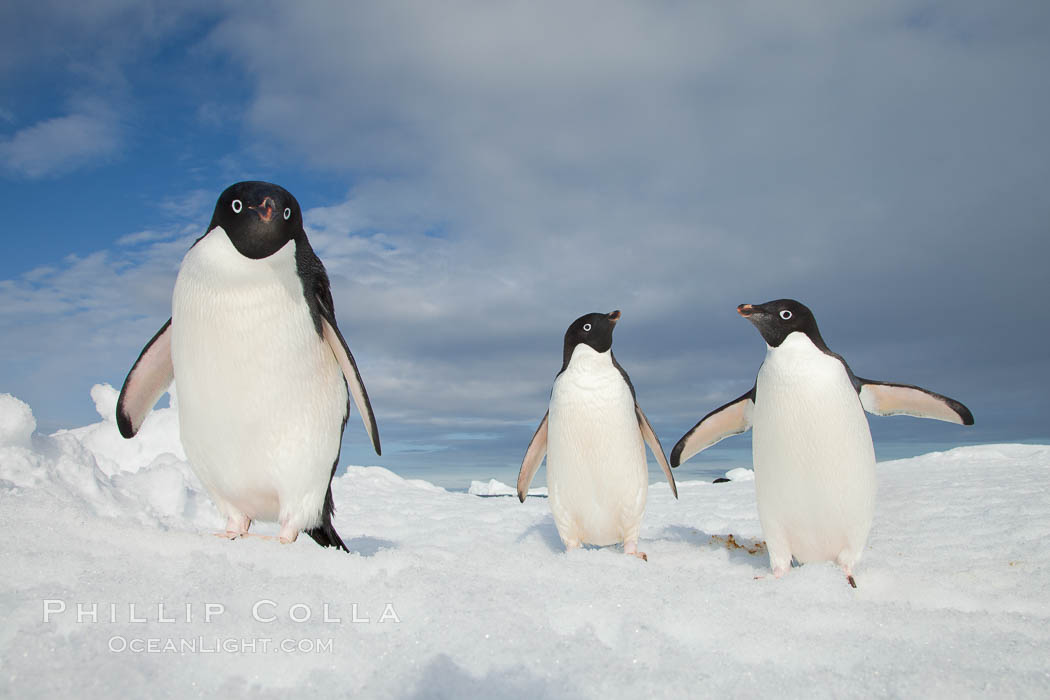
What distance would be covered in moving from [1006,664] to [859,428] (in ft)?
4.74

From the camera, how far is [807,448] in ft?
11.8

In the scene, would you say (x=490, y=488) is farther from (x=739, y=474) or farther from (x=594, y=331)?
(x=594, y=331)

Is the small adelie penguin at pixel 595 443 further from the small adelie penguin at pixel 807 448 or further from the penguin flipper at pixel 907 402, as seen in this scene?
the penguin flipper at pixel 907 402

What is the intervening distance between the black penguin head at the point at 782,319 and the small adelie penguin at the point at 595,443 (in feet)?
2.56

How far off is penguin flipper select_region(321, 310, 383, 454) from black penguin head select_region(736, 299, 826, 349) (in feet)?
6.91

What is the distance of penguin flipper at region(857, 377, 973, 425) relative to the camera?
4.05m

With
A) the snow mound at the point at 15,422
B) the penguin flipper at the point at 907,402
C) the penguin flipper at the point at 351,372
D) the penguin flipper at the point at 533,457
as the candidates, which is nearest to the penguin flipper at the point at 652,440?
the penguin flipper at the point at 533,457

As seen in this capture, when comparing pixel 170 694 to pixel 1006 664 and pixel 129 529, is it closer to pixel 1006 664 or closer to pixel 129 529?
pixel 129 529

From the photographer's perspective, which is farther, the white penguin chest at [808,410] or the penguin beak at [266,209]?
the white penguin chest at [808,410]

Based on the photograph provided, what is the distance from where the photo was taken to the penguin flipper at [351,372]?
3496 mm

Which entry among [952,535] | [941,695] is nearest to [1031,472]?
[952,535]

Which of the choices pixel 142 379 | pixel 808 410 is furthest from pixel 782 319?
pixel 142 379

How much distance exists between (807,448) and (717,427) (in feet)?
2.79

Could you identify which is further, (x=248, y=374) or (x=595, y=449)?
(x=595, y=449)
